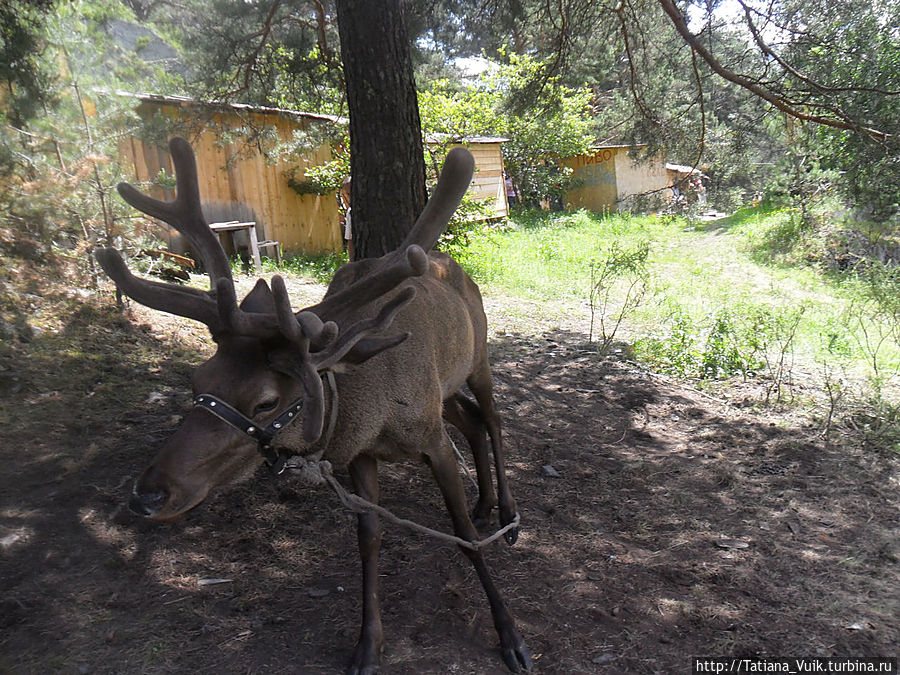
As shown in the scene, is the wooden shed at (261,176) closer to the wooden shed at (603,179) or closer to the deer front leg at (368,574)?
the deer front leg at (368,574)

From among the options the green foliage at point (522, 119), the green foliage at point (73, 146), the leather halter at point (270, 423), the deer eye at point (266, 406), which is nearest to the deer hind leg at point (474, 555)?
the leather halter at point (270, 423)

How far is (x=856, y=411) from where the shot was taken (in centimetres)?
523

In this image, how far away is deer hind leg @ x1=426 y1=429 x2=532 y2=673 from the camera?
109 inches

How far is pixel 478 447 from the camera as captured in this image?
4000 mm

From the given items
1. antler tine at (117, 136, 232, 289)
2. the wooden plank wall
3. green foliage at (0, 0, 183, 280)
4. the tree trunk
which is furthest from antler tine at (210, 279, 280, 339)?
the wooden plank wall

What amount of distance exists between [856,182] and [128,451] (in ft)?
20.0

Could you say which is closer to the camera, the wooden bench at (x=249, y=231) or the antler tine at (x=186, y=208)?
the antler tine at (x=186, y=208)

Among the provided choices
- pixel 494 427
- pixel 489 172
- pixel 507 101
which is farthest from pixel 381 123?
pixel 489 172

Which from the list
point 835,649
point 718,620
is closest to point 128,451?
point 718,620

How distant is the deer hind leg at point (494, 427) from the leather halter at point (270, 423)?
160cm

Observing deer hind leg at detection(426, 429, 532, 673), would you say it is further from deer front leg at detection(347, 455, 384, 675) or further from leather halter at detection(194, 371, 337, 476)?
leather halter at detection(194, 371, 337, 476)

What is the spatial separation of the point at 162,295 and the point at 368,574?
4.84 feet

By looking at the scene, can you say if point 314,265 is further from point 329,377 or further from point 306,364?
point 306,364

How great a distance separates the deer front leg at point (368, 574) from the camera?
105 inches
